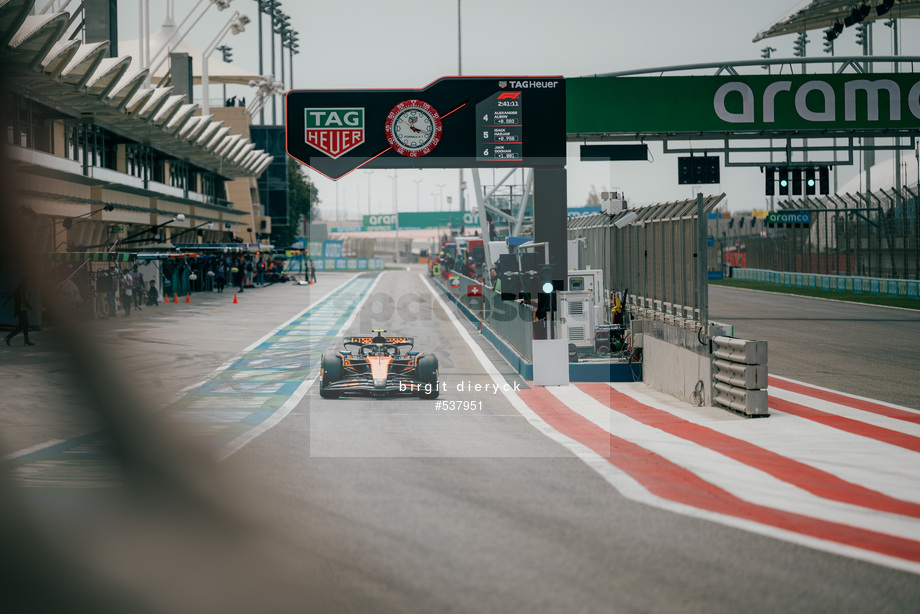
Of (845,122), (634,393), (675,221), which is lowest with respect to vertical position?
(634,393)

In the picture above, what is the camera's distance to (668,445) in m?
11.4

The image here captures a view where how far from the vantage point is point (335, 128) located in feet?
64.6

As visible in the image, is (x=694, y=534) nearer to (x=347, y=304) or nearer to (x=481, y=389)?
(x=481, y=389)

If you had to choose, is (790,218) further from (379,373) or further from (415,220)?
(415,220)

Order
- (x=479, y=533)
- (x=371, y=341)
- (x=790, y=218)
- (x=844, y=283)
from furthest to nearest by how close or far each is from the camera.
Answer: (x=790, y=218) < (x=844, y=283) < (x=371, y=341) < (x=479, y=533)

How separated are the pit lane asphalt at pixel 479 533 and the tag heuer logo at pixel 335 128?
7.35 metres

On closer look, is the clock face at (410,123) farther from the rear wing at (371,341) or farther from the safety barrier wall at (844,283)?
the safety barrier wall at (844,283)

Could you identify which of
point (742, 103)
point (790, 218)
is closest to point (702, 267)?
point (742, 103)

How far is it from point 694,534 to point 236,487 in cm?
417

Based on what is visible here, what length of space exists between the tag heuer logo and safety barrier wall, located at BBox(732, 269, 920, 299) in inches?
1185

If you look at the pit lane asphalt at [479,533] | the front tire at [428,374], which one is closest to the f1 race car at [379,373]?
the front tire at [428,374]

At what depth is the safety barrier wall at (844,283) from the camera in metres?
42.2

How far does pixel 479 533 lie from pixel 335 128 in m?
13.6

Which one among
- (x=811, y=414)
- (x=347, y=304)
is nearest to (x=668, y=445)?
(x=811, y=414)
